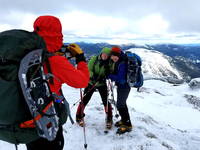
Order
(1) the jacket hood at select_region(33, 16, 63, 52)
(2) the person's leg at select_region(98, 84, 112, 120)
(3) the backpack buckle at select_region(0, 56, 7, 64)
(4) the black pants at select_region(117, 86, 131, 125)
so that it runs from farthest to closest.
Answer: (2) the person's leg at select_region(98, 84, 112, 120), (4) the black pants at select_region(117, 86, 131, 125), (1) the jacket hood at select_region(33, 16, 63, 52), (3) the backpack buckle at select_region(0, 56, 7, 64)

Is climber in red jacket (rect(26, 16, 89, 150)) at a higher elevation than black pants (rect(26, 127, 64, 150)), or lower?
higher

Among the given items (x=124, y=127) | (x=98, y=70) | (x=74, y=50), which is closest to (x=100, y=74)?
(x=98, y=70)

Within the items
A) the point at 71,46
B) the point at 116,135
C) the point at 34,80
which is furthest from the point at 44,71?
the point at 116,135

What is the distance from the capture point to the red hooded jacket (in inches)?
126

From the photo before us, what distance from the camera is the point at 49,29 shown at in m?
3.39

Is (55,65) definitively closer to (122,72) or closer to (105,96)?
(122,72)

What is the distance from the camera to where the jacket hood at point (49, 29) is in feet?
11.0

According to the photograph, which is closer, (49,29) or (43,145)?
(49,29)

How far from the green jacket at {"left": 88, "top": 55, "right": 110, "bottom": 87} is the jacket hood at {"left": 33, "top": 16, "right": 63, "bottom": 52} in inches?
176

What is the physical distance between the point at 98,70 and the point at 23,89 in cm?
524

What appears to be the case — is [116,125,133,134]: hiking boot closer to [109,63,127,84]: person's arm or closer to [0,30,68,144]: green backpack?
[109,63,127,84]: person's arm

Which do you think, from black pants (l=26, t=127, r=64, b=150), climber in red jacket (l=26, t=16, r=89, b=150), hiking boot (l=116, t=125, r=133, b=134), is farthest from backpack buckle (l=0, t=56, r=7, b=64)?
hiking boot (l=116, t=125, r=133, b=134)

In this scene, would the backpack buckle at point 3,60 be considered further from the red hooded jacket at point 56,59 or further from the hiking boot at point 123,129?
the hiking boot at point 123,129

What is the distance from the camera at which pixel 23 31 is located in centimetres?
303
